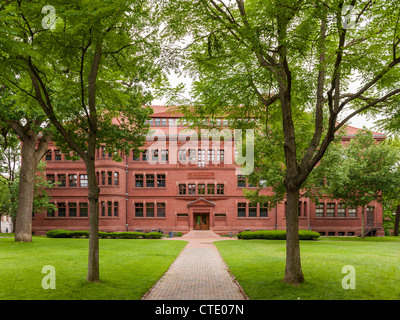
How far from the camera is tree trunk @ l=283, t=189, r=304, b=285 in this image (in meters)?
10.6

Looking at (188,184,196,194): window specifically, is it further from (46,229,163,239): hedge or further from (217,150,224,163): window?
(46,229,163,239): hedge

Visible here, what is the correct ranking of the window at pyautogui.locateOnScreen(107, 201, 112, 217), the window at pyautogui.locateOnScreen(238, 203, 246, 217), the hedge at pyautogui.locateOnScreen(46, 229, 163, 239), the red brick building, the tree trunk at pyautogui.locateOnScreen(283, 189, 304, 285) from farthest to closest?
the window at pyautogui.locateOnScreen(238, 203, 246, 217) < the red brick building < the window at pyautogui.locateOnScreen(107, 201, 112, 217) < the hedge at pyautogui.locateOnScreen(46, 229, 163, 239) < the tree trunk at pyautogui.locateOnScreen(283, 189, 304, 285)

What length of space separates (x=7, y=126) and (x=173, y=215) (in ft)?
79.0

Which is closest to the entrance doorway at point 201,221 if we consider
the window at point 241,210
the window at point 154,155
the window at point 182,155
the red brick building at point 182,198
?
the red brick building at point 182,198

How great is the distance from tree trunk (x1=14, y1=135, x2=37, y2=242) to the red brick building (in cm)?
1854

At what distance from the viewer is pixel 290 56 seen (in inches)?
409

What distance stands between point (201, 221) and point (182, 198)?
386 cm

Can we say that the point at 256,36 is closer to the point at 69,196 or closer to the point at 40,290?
the point at 40,290

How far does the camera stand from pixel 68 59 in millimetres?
11086

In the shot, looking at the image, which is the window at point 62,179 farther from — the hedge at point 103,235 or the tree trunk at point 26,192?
the tree trunk at point 26,192

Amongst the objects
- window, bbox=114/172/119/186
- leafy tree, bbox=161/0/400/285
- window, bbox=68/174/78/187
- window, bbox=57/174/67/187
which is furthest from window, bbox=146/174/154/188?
leafy tree, bbox=161/0/400/285

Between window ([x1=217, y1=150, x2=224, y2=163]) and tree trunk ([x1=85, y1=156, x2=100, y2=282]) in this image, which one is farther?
window ([x1=217, y1=150, x2=224, y2=163])

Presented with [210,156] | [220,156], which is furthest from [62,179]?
[220,156]

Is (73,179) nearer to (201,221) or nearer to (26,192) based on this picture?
(201,221)
